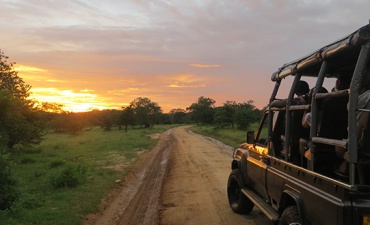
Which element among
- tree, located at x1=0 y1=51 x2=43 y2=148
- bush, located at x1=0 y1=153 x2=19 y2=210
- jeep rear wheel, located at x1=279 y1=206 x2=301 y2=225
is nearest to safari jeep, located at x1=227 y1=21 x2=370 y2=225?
jeep rear wheel, located at x1=279 y1=206 x2=301 y2=225

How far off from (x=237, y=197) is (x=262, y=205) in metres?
1.91

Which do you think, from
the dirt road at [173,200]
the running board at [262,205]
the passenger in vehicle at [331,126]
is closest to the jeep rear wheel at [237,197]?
the dirt road at [173,200]

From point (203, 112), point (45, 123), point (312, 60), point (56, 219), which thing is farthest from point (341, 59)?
point (203, 112)

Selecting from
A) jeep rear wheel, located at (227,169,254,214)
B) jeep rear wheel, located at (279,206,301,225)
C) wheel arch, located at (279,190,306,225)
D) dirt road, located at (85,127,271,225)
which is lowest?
dirt road, located at (85,127,271,225)

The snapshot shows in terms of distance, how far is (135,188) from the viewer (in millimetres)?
10562

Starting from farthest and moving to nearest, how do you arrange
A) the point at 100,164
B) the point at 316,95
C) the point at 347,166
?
the point at 100,164 → the point at 316,95 → the point at 347,166

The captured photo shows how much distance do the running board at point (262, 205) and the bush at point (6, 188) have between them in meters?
4.99

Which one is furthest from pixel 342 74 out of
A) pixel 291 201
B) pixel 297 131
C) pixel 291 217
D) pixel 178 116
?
pixel 178 116

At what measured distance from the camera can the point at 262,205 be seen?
5.49 m

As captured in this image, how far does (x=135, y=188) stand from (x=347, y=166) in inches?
314

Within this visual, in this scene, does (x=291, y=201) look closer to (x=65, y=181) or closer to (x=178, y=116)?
(x=65, y=181)

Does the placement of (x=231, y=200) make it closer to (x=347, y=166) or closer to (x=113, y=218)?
(x=113, y=218)

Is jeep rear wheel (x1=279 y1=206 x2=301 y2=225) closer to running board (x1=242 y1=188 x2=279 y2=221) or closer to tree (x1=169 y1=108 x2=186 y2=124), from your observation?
running board (x1=242 y1=188 x2=279 y2=221)

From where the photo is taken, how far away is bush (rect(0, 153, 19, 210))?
23.9ft
